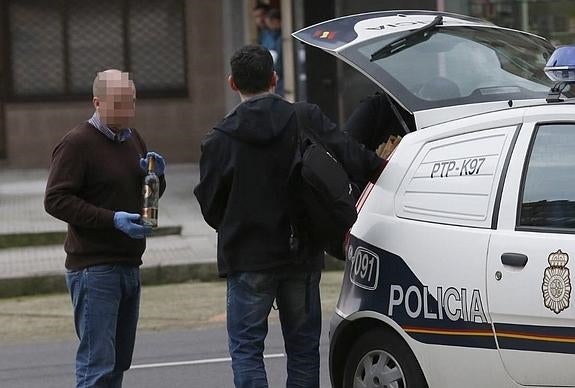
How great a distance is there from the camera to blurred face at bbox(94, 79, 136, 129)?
19.5 feet

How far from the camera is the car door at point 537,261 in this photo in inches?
201

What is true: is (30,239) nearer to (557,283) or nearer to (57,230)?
(57,230)

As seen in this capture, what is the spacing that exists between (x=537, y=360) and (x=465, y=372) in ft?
1.24

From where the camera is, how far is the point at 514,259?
207 inches

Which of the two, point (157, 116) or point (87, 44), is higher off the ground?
point (87, 44)

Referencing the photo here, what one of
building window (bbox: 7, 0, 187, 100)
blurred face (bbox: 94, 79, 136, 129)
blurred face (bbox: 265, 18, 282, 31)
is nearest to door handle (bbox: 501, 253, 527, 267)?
blurred face (bbox: 94, 79, 136, 129)

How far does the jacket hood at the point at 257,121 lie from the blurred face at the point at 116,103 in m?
0.48

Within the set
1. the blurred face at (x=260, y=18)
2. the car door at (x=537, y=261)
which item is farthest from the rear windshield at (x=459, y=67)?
the blurred face at (x=260, y=18)

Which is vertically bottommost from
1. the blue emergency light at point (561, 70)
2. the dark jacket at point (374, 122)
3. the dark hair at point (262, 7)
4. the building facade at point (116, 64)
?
the building facade at point (116, 64)

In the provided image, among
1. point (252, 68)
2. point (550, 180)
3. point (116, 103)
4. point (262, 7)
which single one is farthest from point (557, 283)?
point (262, 7)

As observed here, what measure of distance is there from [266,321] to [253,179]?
663mm

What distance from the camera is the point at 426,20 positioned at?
22.4 feet

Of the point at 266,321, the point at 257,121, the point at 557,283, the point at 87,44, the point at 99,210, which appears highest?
the point at 257,121

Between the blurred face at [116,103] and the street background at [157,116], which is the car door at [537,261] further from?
the street background at [157,116]
